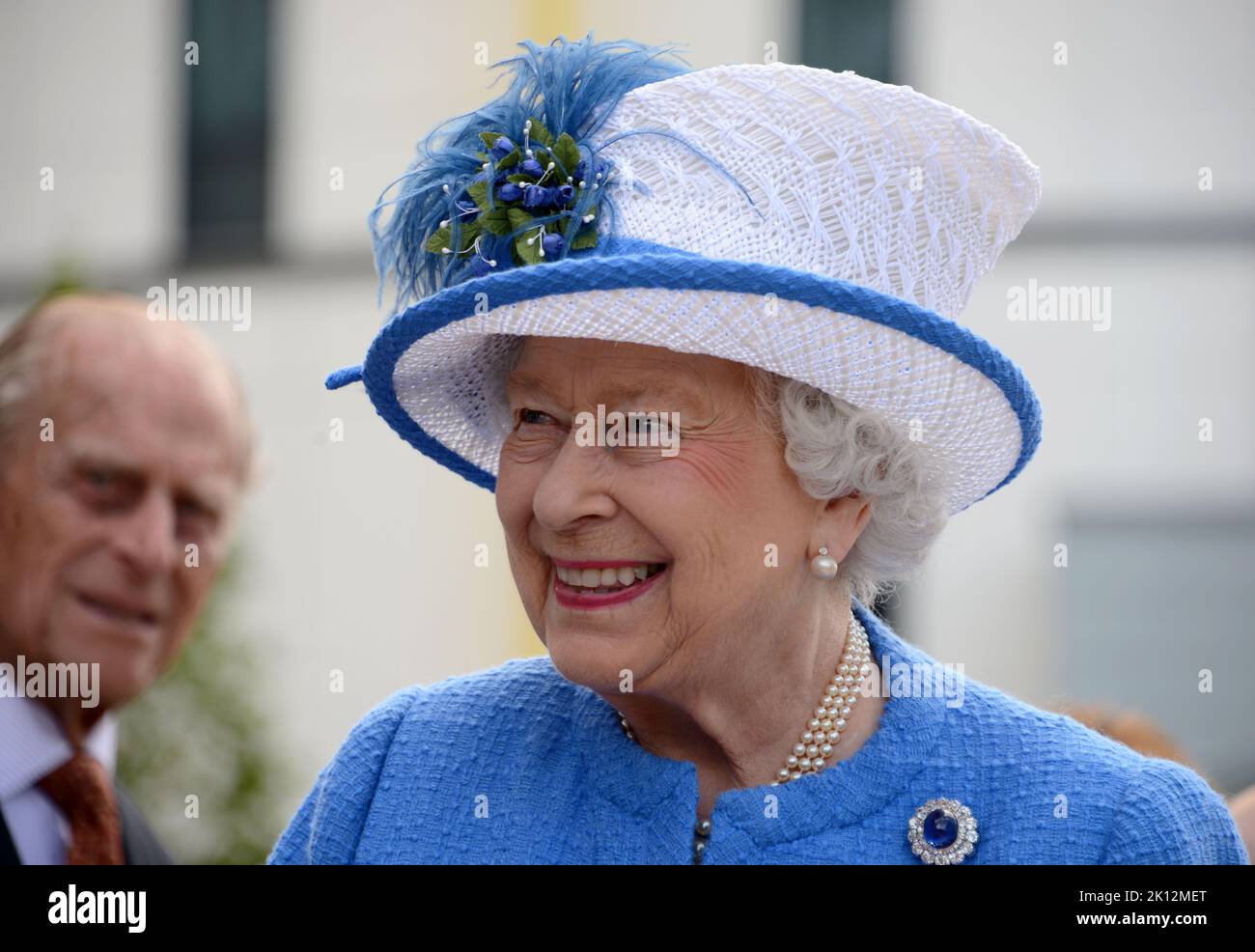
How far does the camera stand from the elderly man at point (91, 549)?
272 cm

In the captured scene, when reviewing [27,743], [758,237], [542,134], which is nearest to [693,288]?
[758,237]

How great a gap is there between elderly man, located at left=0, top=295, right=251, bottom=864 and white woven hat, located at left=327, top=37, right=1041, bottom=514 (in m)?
0.65

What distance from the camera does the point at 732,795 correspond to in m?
2.35

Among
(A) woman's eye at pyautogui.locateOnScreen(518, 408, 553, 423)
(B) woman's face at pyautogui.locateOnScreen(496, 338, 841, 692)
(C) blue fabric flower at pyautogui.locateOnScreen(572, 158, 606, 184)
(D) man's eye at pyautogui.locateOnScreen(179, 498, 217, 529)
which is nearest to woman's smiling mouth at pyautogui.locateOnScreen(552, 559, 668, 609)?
(B) woman's face at pyautogui.locateOnScreen(496, 338, 841, 692)

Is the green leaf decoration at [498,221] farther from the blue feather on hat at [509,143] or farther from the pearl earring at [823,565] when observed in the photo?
the pearl earring at [823,565]

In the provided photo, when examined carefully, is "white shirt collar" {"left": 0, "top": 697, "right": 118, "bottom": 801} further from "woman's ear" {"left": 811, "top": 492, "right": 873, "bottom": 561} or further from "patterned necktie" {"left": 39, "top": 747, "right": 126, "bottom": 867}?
"woman's ear" {"left": 811, "top": 492, "right": 873, "bottom": 561}

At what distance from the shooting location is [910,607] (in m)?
8.03

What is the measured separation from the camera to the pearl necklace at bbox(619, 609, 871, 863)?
2402 millimetres

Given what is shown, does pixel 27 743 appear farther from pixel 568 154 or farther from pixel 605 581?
pixel 568 154

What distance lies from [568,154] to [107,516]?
44.9 inches

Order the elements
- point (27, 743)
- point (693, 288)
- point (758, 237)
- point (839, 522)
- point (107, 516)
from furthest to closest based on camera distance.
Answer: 1. point (107, 516)
2. point (27, 743)
3. point (839, 522)
4. point (758, 237)
5. point (693, 288)

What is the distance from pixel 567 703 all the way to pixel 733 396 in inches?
25.1

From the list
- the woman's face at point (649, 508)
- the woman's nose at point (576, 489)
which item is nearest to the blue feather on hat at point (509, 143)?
the woman's face at point (649, 508)
